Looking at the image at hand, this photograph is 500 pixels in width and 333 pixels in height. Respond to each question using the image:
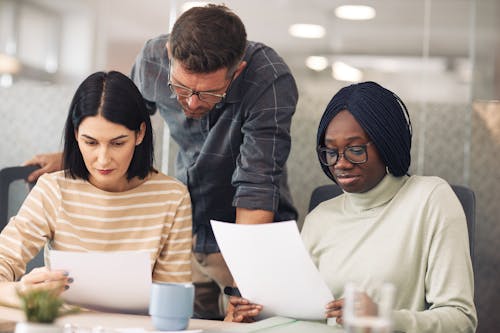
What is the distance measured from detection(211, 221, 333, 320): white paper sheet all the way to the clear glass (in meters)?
0.51

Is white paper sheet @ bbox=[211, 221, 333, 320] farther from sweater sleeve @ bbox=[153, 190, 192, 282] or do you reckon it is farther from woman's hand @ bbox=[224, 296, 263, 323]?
sweater sleeve @ bbox=[153, 190, 192, 282]

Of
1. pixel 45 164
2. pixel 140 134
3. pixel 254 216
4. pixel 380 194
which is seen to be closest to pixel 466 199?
pixel 380 194

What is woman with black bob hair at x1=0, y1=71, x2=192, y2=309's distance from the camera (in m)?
2.12

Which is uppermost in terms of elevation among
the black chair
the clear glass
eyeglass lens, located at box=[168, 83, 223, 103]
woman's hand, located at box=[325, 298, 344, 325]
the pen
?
eyeglass lens, located at box=[168, 83, 223, 103]

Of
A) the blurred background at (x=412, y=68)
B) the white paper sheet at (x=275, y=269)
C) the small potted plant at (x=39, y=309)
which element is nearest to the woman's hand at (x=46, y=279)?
the white paper sheet at (x=275, y=269)

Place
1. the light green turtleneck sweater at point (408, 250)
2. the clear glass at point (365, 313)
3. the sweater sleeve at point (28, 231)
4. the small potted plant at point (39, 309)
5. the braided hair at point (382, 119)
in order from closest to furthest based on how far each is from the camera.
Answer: the clear glass at point (365, 313) < the small potted plant at point (39, 309) < the light green turtleneck sweater at point (408, 250) < the braided hair at point (382, 119) < the sweater sleeve at point (28, 231)

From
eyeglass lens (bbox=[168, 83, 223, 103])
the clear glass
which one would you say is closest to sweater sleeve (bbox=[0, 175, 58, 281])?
eyeglass lens (bbox=[168, 83, 223, 103])

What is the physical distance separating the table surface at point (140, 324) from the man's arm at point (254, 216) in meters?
0.46

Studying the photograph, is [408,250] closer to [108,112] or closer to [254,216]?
[254,216]

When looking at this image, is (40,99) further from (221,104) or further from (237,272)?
(237,272)

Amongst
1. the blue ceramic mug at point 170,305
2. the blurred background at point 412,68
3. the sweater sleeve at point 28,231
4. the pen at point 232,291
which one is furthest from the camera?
the blurred background at point 412,68

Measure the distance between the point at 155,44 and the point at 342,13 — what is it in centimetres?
133

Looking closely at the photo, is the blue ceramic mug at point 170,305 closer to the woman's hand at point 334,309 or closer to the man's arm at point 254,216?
the woman's hand at point 334,309

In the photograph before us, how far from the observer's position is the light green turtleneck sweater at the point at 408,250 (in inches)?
71.0
